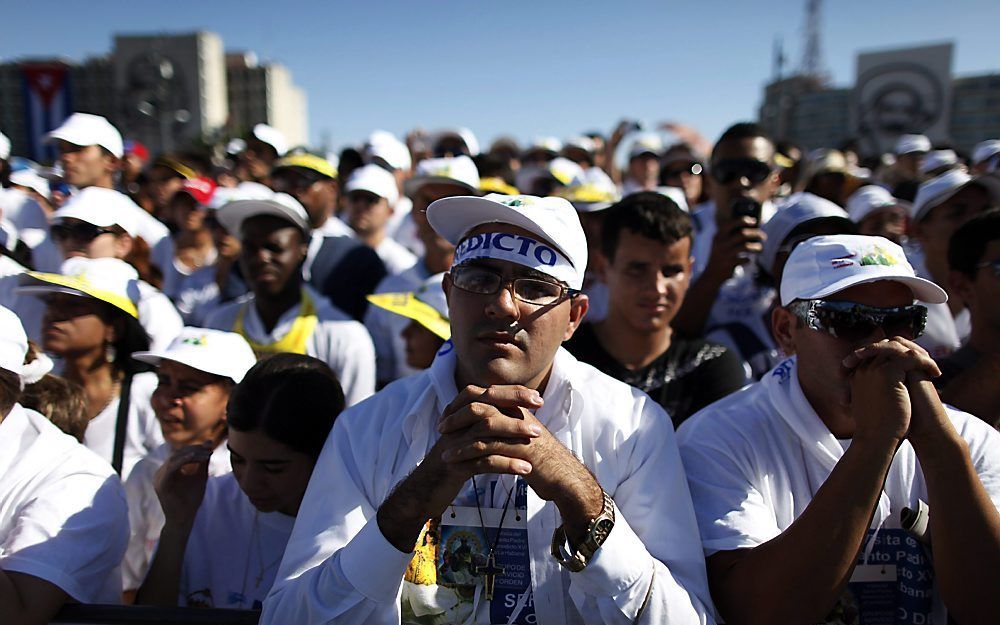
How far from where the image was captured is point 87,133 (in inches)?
232

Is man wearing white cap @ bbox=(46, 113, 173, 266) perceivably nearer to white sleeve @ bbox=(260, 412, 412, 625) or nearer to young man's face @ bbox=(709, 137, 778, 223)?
Answer: young man's face @ bbox=(709, 137, 778, 223)

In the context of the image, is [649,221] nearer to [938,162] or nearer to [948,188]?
[948,188]

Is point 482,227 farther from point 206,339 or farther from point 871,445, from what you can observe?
point 206,339

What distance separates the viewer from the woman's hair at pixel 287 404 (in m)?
2.45

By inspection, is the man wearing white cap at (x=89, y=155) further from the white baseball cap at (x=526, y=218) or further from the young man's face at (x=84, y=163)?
the white baseball cap at (x=526, y=218)

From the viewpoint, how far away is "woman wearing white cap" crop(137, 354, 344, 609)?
2.45 m

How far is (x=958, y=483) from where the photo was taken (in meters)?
1.89

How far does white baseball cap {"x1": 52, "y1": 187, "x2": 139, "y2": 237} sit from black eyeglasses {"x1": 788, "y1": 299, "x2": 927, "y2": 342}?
4066 millimetres

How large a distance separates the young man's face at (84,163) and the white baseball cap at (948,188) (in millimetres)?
6079

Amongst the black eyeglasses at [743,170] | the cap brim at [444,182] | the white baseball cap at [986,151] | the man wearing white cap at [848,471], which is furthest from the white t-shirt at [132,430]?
the white baseball cap at [986,151]

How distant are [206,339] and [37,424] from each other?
750 millimetres

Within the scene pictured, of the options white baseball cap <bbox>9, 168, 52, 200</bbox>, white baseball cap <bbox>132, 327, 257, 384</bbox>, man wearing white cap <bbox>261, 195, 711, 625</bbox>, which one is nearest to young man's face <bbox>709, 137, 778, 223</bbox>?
man wearing white cap <bbox>261, 195, 711, 625</bbox>

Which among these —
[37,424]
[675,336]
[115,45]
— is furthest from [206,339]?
[115,45]

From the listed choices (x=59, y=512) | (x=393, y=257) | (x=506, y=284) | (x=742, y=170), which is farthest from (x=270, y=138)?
(x=506, y=284)
